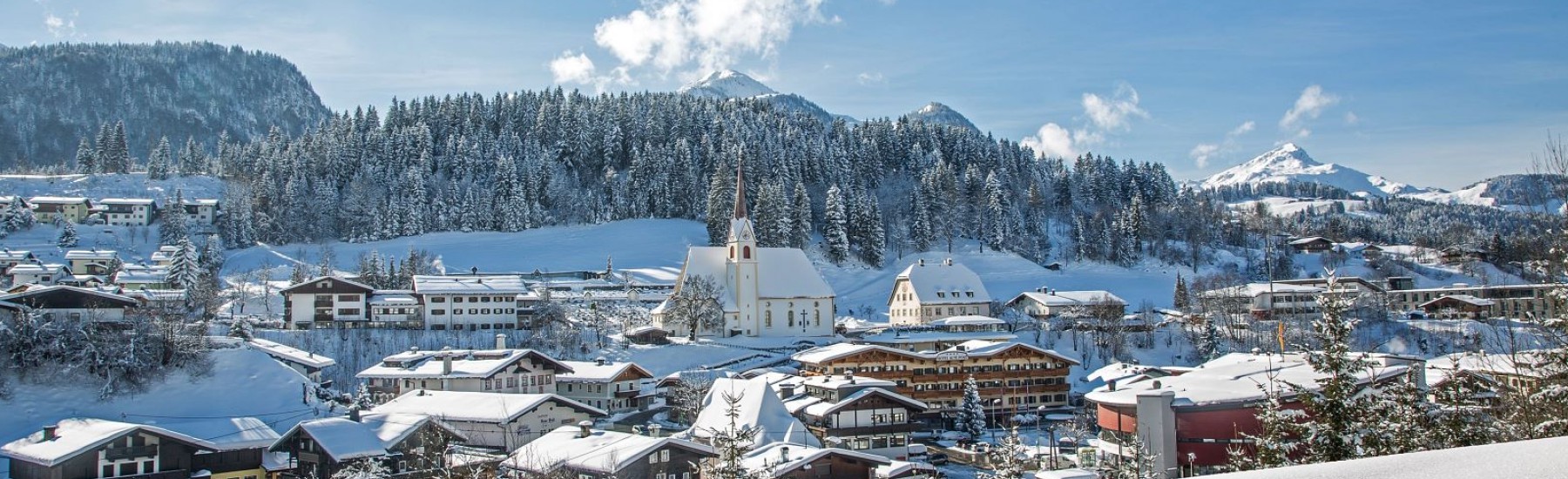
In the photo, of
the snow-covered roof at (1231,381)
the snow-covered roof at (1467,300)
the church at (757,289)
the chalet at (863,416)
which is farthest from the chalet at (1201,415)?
the snow-covered roof at (1467,300)

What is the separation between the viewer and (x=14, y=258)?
6838cm

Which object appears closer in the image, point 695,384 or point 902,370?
point 695,384

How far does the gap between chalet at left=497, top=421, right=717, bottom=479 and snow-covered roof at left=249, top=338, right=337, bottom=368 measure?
68.1 ft

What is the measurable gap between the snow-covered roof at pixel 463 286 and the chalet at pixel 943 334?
1871cm

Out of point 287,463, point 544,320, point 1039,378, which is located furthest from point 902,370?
point 287,463

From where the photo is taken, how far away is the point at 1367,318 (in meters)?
62.6

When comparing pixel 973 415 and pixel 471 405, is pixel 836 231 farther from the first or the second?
pixel 471 405

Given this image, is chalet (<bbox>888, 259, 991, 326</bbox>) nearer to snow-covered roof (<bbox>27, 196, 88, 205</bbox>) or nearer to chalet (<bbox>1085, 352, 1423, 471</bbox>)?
chalet (<bbox>1085, 352, 1423, 471</bbox>)

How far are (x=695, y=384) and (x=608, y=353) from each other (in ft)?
30.2

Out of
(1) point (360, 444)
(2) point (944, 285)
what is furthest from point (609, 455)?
(2) point (944, 285)

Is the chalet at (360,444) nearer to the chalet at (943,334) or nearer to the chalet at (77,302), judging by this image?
the chalet at (77,302)

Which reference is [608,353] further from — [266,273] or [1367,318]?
[1367,318]

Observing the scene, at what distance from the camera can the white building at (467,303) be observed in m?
55.7

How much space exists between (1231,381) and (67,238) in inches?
3305
